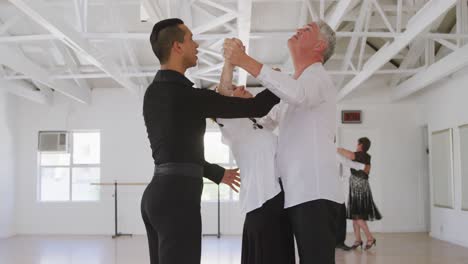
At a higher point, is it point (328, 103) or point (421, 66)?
point (421, 66)

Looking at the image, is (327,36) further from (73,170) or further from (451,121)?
(73,170)

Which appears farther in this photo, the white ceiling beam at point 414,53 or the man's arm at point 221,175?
the white ceiling beam at point 414,53

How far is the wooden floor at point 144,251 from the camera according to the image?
6809 mm

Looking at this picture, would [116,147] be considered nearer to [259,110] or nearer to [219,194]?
[219,194]

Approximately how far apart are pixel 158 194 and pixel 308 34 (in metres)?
0.83

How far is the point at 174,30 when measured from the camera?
1876mm

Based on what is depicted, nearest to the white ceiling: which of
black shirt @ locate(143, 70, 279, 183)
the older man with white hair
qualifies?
the older man with white hair

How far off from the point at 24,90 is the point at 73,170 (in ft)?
6.51

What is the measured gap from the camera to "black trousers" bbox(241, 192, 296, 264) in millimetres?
2143

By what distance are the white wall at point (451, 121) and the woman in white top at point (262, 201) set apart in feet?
22.5

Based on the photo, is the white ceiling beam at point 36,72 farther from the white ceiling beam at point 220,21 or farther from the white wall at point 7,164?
the white ceiling beam at point 220,21

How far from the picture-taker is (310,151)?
1957 mm

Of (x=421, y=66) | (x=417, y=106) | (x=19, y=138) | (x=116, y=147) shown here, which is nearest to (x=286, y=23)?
(x=421, y=66)

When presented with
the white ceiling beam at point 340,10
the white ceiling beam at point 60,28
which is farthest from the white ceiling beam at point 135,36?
the white ceiling beam at point 340,10
